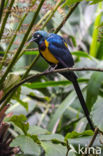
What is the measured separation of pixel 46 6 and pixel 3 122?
16.4 inches

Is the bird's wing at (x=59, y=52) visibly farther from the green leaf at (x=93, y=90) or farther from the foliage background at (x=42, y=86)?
the green leaf at (x=93, y=90)

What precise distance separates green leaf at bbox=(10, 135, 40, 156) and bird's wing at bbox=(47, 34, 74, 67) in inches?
14.3

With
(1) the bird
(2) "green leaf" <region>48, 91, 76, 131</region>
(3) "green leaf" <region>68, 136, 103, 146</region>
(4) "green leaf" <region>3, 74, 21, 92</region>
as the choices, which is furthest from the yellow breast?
(3) "green leaf" <region>68, 136, 103, 146</region>

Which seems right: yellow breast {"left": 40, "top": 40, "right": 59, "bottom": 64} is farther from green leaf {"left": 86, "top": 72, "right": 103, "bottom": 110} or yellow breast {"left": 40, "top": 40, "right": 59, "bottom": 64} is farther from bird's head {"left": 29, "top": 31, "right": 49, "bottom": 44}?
green leaf {"left": 86, "top": 72, "right": 103, "bottom": 110}

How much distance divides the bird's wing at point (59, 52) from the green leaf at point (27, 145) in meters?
0.36

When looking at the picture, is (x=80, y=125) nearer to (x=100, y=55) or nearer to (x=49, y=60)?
(x=49, y=60)

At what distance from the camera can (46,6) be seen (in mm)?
914

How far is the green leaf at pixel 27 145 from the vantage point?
82 cm

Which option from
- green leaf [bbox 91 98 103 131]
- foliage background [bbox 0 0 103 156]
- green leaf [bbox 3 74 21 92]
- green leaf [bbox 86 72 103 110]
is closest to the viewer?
green leaf [bbox 91 98 103 131]

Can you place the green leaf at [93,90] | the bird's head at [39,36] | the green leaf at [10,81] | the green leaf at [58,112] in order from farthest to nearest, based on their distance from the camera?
1. the green leaf at [58,112]
2. the green leaf at [93,90]
3. the bird's head at [39,36]
4. the green leaf at [10,81]

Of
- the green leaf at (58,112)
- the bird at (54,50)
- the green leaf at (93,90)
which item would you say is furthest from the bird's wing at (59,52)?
the green leaf at (58,112)

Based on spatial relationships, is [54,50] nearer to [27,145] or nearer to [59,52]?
[59,52]

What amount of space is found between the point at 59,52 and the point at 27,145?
424 mm

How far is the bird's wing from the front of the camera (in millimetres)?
1119
